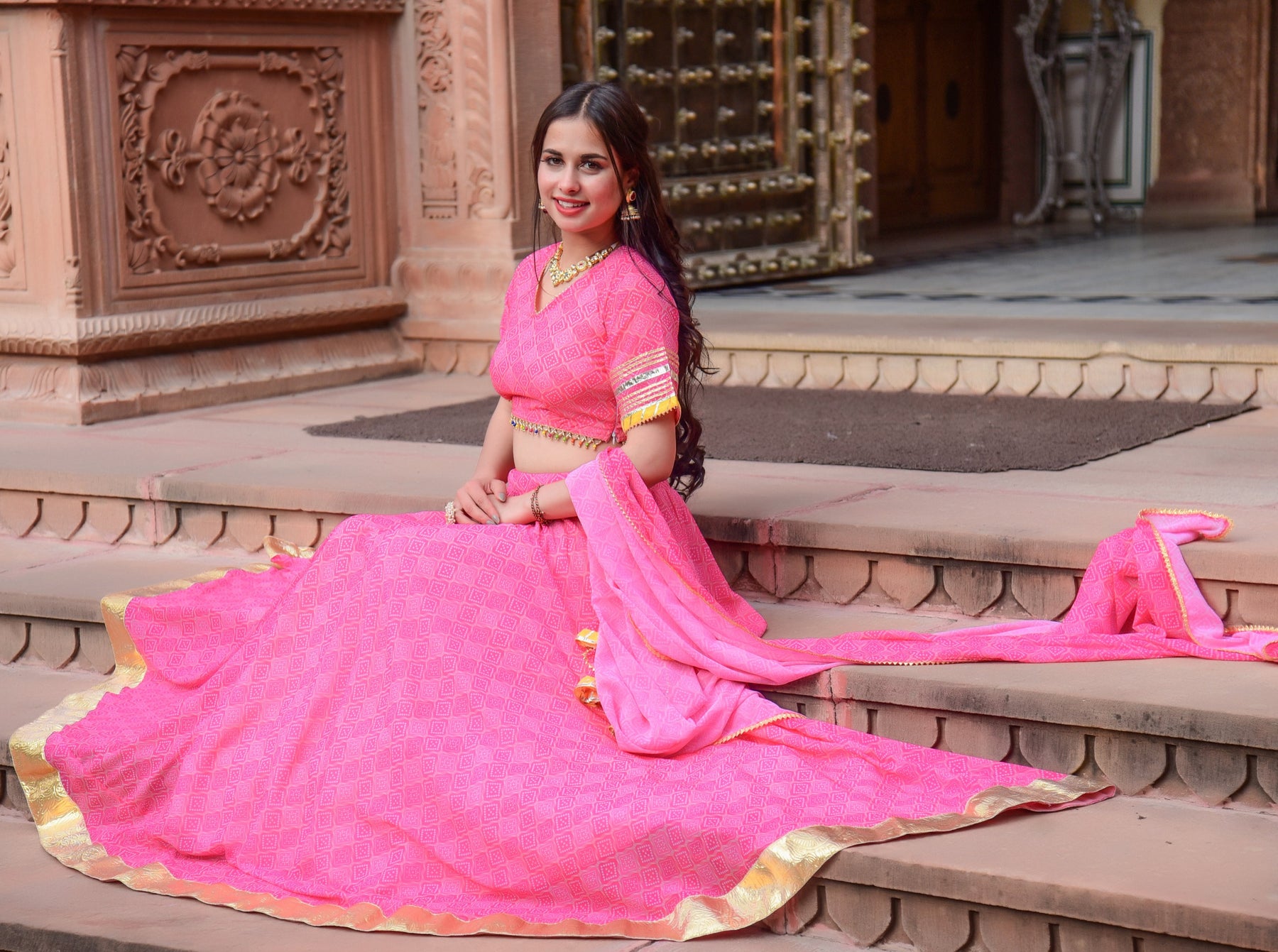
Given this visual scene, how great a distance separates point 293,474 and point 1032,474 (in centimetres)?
154

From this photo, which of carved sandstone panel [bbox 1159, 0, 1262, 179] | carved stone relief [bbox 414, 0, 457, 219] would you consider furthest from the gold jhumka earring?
carved sandstone panel [bbox 1159, 0, 1262, 179]

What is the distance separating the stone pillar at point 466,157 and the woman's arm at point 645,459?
276 cm

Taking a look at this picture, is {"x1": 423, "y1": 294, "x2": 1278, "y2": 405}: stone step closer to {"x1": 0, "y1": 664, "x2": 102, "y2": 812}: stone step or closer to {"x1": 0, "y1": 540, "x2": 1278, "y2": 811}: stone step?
{"x1": 0, "y1": 540, "x2": 1278, "y2": 811}: stone step

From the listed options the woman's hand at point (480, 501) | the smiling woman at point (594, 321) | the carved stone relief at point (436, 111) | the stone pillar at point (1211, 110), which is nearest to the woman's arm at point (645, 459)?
the smiling woman at point (594, 321)

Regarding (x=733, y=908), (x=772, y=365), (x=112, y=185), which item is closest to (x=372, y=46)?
(x=112, y=185)

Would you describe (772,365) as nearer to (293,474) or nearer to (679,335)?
(293,474)

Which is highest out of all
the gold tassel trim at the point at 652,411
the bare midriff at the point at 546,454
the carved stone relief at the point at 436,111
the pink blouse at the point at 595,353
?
the carved stone relief at the point at 436,111

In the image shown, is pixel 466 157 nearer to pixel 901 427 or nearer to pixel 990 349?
pixel 990 349

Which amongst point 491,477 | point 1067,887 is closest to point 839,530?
point 491,477

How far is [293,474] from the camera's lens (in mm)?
3857

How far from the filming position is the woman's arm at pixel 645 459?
274cm

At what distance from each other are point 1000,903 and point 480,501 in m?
1.06

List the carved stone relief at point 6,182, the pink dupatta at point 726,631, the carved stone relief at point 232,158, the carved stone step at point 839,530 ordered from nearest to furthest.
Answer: the pink dupatta at point 726,631
the carved stone step at point 839,530
the carved stone relief at point 6,182
the carved stone relief at point 232,158

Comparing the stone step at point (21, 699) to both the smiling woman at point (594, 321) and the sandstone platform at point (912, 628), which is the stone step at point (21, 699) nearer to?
the sandstone platform at point (912, 628)
